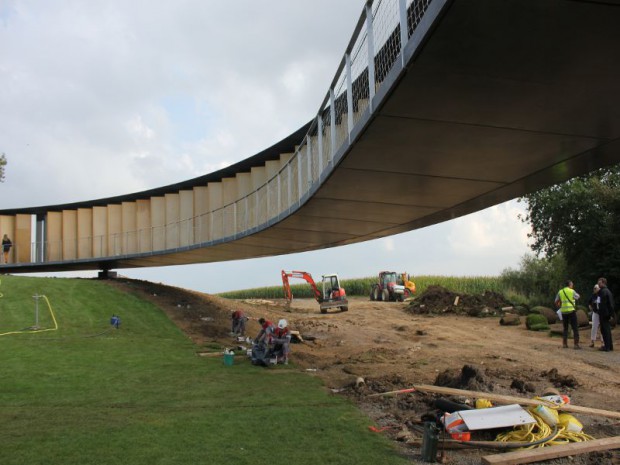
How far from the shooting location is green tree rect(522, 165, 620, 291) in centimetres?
2319

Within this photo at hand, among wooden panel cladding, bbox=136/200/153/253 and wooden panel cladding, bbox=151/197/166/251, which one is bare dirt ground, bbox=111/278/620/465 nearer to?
wooden panel cladding, bbox=136/200/153/253

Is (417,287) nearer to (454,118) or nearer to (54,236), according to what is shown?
(54,236)

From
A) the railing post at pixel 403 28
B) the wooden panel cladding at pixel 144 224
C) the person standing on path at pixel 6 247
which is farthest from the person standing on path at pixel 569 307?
the person standing on path at pixel 6 247

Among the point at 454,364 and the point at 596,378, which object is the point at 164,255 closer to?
the point at 454,364

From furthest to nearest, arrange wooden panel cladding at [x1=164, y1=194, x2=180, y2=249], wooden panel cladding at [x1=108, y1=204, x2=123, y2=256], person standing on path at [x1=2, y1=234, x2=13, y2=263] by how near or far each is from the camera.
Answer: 1. person standing on path at [x1=2, y1=234, x2=13, y2=263]
2. wooden panel cladding at [x1=108, y1=204, x2=123, y2=256]
3. wooden panel cladding at [x1=164, y1=194, x2=180, y2=249]

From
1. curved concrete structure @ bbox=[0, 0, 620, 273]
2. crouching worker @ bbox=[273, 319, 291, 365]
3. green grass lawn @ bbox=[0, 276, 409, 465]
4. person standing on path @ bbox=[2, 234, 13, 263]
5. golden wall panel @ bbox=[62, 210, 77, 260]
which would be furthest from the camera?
golden wall panel @ bbox=[62, 210, 77, 260]

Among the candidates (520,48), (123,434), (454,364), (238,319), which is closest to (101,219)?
(238,319)

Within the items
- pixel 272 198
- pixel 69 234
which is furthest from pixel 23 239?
pixel 272 198

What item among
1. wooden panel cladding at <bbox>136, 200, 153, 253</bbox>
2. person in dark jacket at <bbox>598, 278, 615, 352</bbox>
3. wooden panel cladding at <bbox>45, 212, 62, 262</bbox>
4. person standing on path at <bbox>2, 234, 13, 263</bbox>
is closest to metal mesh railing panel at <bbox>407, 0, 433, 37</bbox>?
person in dark jacket at <bbox>598, 278, 615, 352</bbox>

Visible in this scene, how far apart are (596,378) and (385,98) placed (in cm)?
926

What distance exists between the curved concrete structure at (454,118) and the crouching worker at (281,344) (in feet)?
8.75

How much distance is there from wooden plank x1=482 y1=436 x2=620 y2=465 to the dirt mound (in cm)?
2293

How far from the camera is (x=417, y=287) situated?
51156 mm

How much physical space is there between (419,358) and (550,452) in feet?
28.6
